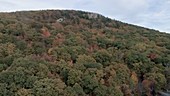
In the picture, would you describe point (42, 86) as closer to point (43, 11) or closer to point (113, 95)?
point (113, 95)

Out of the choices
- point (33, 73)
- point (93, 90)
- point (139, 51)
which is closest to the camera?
point (33, 73)

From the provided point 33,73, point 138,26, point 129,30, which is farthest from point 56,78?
point 138,26

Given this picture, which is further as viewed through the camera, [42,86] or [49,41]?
[49,41]

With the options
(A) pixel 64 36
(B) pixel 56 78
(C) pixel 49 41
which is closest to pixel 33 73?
(B) pixel 56 78

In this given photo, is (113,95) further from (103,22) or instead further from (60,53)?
(103,22)

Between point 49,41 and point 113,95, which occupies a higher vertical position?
point 49,41

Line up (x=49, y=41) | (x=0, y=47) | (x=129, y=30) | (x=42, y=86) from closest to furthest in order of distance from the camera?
1. (x=42, y=86)
2. (x=0, y=47)
3. (x=49, y=41)
4. (x=129, y=30)
